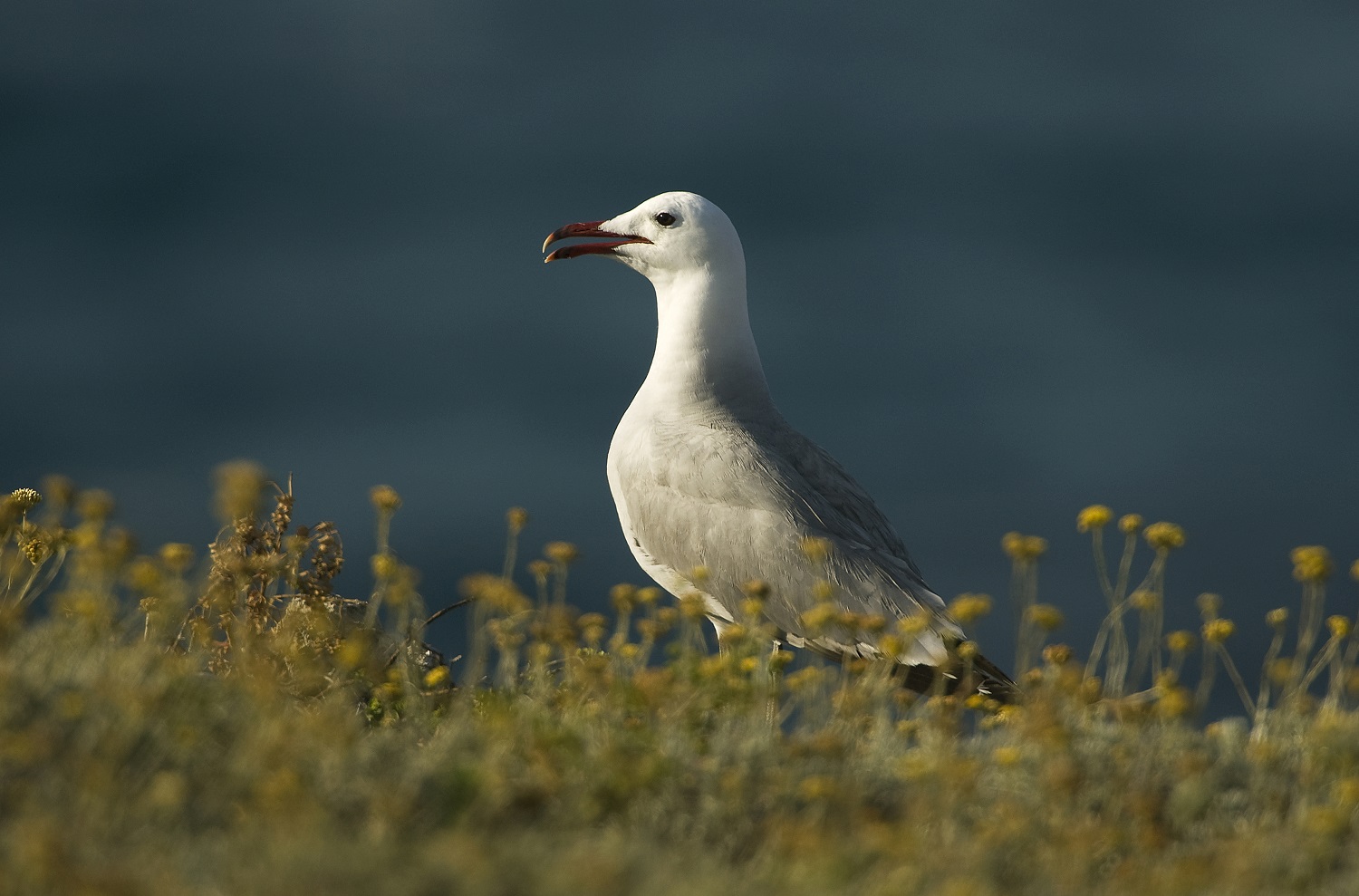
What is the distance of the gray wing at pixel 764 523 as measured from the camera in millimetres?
6492

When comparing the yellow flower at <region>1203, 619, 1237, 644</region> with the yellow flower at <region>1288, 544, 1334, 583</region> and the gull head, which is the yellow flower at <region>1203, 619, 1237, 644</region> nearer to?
the yellow flower at <region>1288, 544, 1334, 583</region>

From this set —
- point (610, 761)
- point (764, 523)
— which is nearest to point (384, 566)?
point (610, 761)

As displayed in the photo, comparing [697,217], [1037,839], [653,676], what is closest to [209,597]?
[653,676]

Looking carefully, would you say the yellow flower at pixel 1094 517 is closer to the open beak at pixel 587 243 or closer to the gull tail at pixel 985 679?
the gull tail at pixel 985 679

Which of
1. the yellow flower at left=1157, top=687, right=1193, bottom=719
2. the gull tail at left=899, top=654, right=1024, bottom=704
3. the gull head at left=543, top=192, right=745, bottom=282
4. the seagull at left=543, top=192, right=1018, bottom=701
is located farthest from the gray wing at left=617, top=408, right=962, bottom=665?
the yellow flower at left=1157, top=687, right=1193, bottom=719

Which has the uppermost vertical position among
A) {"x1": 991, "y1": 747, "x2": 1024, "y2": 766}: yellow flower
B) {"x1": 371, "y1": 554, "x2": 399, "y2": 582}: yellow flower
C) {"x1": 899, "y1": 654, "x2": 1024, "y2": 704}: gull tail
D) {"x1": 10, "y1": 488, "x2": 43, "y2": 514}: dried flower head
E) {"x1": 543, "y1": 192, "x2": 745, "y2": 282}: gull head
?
{"x1": 543, "y1": 192, "x2": 745, "y2": 282}: gull head

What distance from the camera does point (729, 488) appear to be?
6715 mm

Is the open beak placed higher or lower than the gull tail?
higher

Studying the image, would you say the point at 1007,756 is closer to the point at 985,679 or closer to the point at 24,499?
the point at 985,679

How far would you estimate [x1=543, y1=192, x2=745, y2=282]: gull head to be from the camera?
25.7 feet

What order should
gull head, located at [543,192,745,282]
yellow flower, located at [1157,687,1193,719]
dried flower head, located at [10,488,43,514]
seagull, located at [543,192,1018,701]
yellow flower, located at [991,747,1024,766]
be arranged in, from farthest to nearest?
gull head, located at [543,192,745,282] → seagull, located at [543,192,1018,701] → dried flower head, located at [10,488,43,514] → yellow flower, located at [1157,687,1193,719] → yellow flower, located at [991,747,1024,766]

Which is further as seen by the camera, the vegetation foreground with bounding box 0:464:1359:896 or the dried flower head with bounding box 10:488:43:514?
the dried flower head with bounding box 10:488:43:514

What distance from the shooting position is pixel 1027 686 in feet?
15.9

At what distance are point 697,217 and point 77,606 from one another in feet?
14.9
